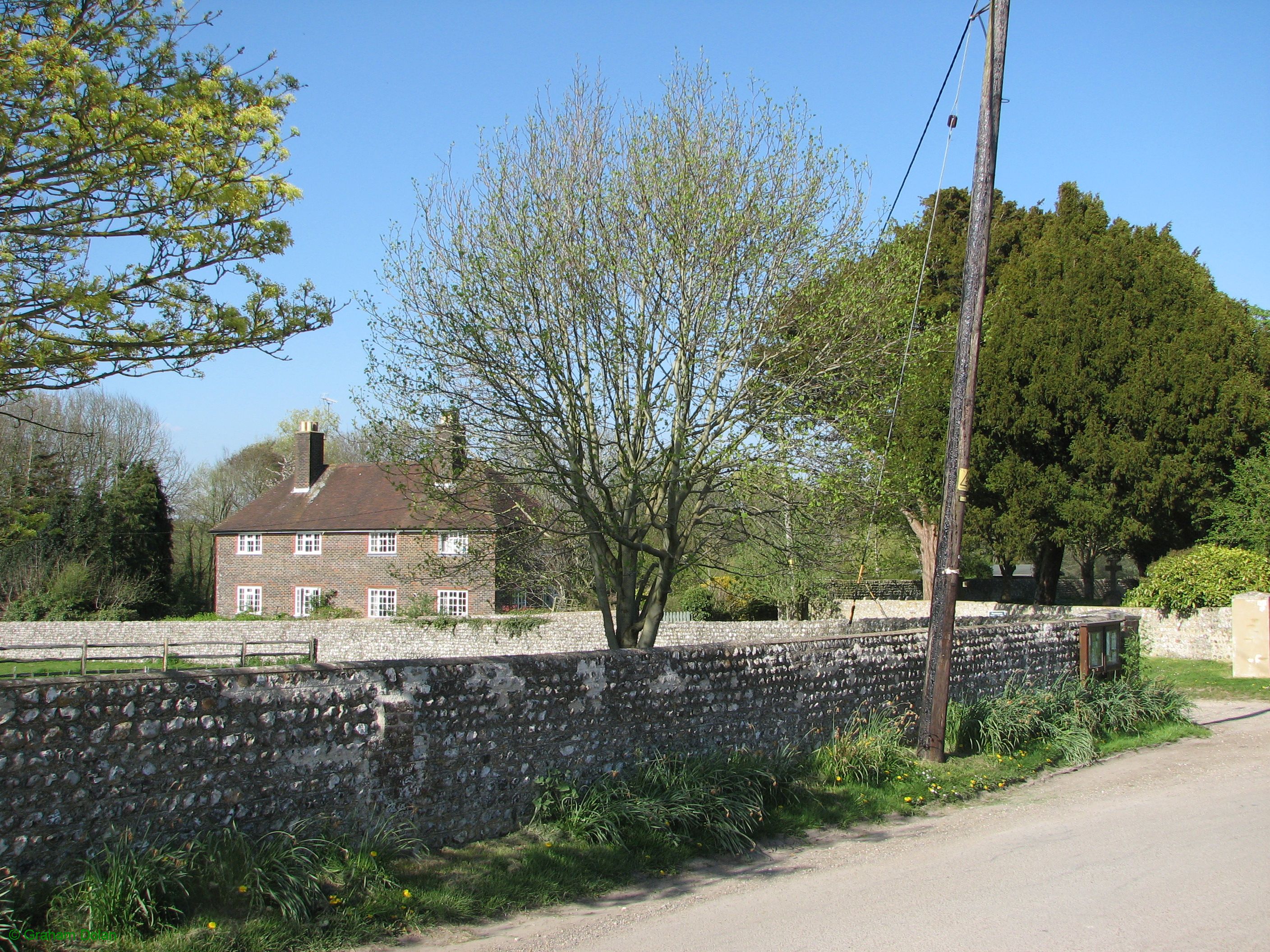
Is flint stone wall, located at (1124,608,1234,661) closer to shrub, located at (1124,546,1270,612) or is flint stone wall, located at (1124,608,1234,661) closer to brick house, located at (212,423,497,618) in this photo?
shrub, located at (1124,546,1270,612)

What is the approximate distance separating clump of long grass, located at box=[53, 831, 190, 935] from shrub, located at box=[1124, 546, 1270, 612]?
22636mm


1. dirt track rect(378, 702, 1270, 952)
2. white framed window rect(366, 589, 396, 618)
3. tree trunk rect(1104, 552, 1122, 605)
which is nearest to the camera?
dirt track rect(378, 702, 1270, 952)

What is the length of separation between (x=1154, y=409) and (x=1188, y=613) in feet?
17.4

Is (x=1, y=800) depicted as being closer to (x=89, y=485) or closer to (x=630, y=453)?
(x=630, y=453)

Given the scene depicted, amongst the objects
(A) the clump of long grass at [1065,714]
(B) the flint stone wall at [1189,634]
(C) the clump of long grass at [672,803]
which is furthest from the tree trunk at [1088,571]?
(C) the clump of long grass at [672,803]

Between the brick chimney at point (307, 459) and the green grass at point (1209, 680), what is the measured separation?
35406 millimetres

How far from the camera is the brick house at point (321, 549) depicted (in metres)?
39.7

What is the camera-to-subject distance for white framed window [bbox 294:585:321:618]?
40688 mm

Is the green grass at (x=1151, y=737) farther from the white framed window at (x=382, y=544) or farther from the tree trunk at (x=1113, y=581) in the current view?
the white framed window at (x=382, y=544)

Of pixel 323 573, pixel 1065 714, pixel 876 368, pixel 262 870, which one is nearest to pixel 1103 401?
pixel 876 368

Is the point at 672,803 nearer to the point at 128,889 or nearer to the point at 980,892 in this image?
the point at 980,892

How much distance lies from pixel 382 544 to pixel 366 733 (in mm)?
34692

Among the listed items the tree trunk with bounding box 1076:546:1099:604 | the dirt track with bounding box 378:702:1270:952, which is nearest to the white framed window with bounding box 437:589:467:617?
the tree trunk with bounding box 1076:546:1099:604

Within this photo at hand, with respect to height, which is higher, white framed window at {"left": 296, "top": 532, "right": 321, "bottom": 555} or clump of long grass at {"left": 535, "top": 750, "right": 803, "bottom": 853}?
white framed window at {"left": 296, "top": 532, "right": 321, "bottom": 555}
